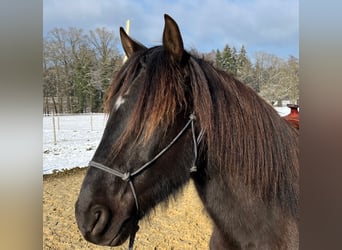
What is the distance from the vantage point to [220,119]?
2.56 feet

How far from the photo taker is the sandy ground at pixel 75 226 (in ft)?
7.38

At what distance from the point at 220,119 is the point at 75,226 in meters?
2.16

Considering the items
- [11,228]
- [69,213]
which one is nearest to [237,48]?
[11,228]

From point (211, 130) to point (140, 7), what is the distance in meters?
0.44

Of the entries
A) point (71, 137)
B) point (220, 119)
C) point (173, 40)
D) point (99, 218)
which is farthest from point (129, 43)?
point (71, 137)

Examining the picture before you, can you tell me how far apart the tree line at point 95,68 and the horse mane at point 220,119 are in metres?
0.13

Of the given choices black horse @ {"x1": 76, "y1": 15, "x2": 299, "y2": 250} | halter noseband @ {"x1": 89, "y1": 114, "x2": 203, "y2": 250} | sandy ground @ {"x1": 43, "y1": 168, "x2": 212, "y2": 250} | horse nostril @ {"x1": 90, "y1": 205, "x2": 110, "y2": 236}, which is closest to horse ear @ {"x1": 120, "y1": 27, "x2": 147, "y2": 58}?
black horse @ {"x1": 76, "y1": 15, "x2": 299, "y2": 250}

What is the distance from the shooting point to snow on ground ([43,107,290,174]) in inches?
38.7

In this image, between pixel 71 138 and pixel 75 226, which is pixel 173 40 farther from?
pixel 75 226

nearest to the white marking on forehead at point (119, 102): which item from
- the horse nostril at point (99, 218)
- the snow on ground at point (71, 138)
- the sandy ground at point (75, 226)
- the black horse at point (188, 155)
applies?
the black horse at point (188, 155)

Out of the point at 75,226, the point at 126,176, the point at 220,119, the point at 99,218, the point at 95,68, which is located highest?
the point at 95,68

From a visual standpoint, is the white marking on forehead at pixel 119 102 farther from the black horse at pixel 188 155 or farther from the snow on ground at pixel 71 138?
the snow on ground at pixel 71 138

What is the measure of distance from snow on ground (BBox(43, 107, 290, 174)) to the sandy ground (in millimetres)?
295

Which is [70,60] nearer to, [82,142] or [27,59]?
[27,59]
